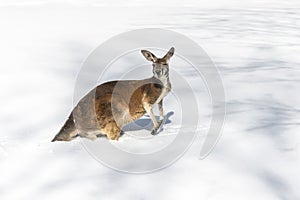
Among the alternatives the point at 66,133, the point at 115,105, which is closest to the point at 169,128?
the point at 115,105

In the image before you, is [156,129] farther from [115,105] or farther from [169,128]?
[115,105]

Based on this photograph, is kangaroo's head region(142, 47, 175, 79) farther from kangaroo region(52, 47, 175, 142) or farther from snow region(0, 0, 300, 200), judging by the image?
snow region(0, 0, 300, 200)

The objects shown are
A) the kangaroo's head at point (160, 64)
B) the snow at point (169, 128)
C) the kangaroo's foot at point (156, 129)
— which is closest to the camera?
the snow at point (169, 128)

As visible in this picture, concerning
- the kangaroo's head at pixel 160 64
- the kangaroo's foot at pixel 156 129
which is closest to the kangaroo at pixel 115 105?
the kangaroo's head at pixel 160 64

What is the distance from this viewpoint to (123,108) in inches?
84.9

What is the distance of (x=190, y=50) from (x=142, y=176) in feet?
10.6

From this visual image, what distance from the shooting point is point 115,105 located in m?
2.15

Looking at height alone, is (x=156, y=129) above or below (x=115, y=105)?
below

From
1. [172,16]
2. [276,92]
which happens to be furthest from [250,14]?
[276,92]

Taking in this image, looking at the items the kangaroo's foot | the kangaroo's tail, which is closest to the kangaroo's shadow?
the kangaroo's foot

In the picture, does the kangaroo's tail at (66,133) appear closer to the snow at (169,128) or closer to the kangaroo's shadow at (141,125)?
the snow at (169,128)

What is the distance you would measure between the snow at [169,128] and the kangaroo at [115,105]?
0.28ft

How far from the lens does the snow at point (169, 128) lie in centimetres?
171

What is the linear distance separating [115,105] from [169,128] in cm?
40
